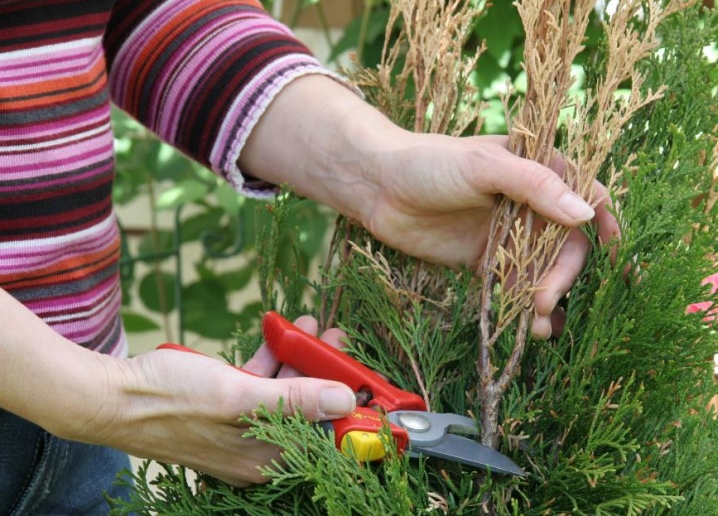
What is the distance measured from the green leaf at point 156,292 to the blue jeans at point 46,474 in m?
1.51

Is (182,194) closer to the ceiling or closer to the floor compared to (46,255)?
closer to the floor

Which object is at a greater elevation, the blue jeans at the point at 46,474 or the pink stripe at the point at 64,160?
the pink stripe at the point at 64,160

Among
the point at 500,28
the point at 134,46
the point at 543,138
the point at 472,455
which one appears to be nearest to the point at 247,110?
the point at 134,46

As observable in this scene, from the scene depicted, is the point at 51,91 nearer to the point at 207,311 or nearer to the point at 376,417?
the point at 376,417

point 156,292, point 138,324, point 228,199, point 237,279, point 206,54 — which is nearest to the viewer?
point 206,54

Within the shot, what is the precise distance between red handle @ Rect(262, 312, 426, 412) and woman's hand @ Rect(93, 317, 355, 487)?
0.08 m

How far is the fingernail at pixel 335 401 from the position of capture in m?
0.86

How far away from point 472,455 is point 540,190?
25 cm

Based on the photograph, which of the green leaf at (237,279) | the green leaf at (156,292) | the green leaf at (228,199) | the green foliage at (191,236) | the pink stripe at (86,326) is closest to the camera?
the pink stripe at (86,326)

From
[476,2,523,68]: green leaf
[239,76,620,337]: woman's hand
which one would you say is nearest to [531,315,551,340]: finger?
[239,76,620,337]: woman's hand

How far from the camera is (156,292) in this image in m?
2.74

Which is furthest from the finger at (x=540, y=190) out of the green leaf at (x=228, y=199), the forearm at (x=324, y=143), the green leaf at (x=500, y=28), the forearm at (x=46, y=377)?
the green leaf at (x=228, y=199)

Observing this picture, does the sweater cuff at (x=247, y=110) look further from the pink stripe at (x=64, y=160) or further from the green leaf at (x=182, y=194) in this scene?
the green leaf at (x=182, y=194)

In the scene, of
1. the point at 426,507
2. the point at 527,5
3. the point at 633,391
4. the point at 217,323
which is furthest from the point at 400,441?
the point at 217,323
